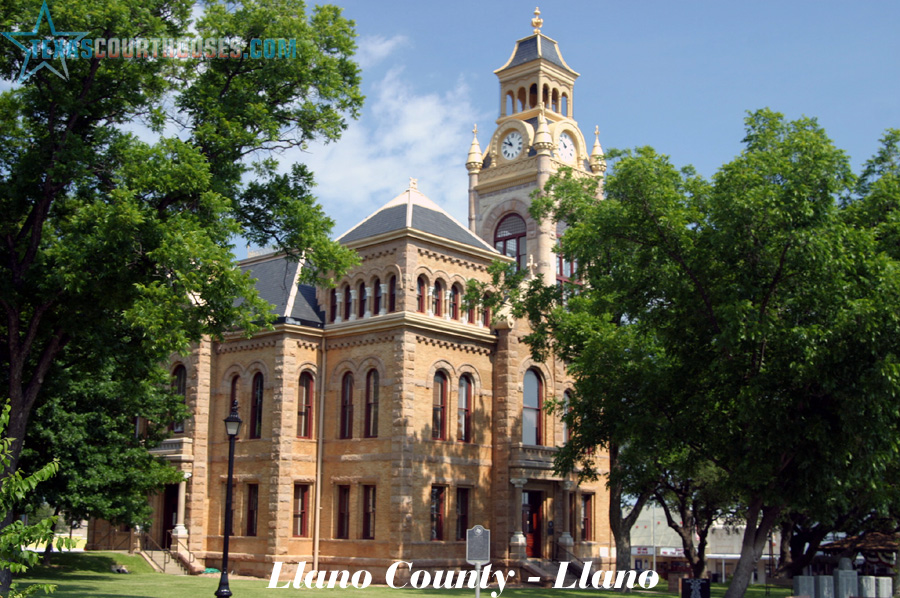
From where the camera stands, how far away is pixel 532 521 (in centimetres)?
3875

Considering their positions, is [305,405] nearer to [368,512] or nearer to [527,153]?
[368,512]

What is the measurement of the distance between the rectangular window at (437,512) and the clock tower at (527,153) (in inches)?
756

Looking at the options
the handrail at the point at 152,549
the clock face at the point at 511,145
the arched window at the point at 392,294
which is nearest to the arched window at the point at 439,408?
the arched window at the point at 392,294

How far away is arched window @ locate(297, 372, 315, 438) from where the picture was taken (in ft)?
123

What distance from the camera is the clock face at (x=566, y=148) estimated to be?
57109 millimetres

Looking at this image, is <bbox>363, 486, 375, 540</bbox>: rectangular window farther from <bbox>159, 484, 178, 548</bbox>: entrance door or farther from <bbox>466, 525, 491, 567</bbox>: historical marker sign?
<bbox>466, 525, 491, 567</bbox>: historical marker sign

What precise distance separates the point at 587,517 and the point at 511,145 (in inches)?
994

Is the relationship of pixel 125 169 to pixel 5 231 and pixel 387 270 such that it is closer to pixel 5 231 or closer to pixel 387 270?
pixel 5 231

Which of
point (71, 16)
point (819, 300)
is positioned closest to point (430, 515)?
point (819, 300)

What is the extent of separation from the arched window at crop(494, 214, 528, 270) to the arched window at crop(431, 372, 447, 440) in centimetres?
1884

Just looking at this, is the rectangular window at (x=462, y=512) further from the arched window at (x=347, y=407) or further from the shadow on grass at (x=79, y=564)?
the shadow on grass at (x=79, y=564)

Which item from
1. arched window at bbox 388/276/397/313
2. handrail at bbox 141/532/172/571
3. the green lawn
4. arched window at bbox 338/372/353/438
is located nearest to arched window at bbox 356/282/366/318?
arched window at bbox 388/276/397/313

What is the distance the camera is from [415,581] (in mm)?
33250

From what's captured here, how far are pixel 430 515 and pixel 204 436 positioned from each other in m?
11.1
